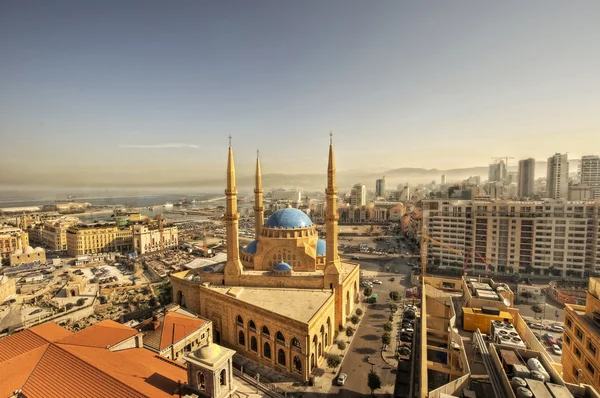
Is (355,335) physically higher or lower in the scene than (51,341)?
lower

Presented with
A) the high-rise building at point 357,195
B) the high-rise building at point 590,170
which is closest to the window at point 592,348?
the high-rise building at point 590,170

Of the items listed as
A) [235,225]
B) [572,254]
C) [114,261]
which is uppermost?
[235,225]

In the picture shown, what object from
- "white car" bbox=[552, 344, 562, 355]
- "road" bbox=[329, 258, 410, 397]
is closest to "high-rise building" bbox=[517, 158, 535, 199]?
"road" bbox=[329, 258, 410, 397]

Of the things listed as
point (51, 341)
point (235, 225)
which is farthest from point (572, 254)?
point (51, 341)

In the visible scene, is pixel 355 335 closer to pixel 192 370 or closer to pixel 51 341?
pixel 192 370

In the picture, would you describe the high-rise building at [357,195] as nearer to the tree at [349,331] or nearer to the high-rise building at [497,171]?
the high-rise building at [497,171]

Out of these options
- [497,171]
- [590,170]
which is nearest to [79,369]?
[590,170]
